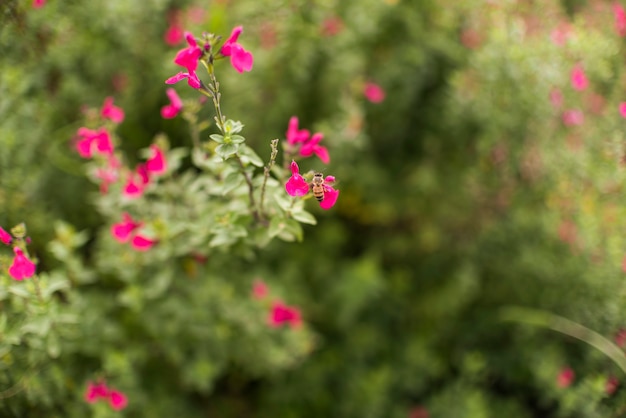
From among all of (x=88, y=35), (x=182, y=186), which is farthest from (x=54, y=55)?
(x=182, y=186)

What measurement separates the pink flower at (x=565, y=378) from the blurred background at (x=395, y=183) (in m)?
0.01

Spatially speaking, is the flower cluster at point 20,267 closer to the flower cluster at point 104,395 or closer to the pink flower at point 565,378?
the flower cluster at point 104,395

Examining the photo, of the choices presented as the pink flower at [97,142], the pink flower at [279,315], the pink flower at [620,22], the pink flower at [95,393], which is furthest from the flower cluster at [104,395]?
the pink flower at [620,22]

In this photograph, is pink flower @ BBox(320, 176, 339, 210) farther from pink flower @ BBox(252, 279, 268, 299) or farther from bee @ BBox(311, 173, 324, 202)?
pink flower @ BBox(252, 279, 268, 299)

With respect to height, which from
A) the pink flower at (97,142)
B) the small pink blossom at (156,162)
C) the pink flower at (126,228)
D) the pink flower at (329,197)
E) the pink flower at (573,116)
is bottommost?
the pink flower at (329,197)

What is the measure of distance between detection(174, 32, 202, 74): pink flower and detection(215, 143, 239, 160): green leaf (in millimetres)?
197

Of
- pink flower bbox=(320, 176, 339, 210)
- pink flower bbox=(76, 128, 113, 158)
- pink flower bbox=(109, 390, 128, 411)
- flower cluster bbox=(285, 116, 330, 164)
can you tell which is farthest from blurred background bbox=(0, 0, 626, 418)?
pink flower bbox=(320, 176, 339, 210)

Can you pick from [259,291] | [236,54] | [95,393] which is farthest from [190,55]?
[259,291]

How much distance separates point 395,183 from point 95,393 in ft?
6.97

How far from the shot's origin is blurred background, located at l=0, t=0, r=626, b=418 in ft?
6.81

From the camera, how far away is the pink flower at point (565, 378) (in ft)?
7.10

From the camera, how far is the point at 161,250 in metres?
1.73

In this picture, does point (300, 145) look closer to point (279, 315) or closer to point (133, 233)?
point (133, 233)

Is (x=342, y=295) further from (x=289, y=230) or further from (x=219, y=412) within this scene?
(x=289, y=230)
